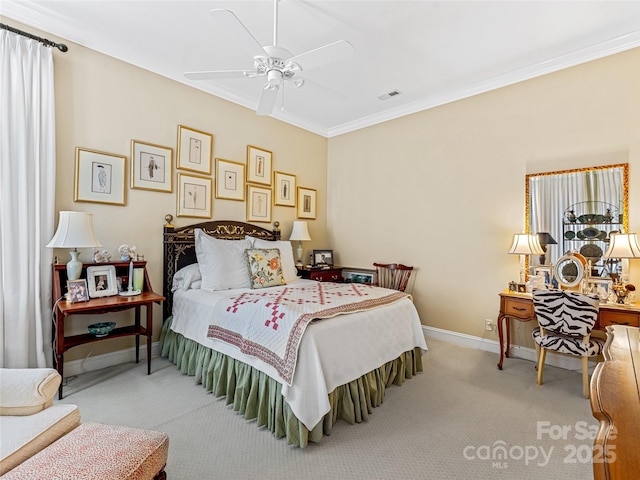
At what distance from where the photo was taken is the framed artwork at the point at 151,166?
3.15 m

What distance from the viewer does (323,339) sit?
2037mm

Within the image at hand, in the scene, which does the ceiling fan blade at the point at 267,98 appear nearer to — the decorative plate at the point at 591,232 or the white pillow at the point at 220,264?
the white pillow at the point at 220,264

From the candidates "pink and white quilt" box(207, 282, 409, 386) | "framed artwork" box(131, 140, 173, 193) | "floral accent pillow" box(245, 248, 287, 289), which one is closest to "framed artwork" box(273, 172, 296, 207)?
"floral accent pillow" box(245, 248, 287, 289)

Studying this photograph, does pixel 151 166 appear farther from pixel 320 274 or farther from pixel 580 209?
pixel 580 209

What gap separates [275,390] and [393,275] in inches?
103

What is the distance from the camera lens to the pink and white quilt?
2023mm

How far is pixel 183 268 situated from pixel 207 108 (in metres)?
1.92

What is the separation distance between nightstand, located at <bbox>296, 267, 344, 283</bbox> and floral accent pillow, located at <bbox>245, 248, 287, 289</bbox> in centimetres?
88

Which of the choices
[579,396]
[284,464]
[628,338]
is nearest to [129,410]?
[284,464]

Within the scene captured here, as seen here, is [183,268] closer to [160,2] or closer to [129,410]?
[129,410]

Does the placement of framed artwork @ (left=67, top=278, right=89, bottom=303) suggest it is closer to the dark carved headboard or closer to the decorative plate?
the dark carved headboard

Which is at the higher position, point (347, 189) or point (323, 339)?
point (347, 189)

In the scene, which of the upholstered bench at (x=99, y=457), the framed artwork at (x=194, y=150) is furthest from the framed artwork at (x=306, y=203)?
the upholstered bench at (x=99, y=457)

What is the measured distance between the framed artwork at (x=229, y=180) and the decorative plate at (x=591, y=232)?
12.3ft
